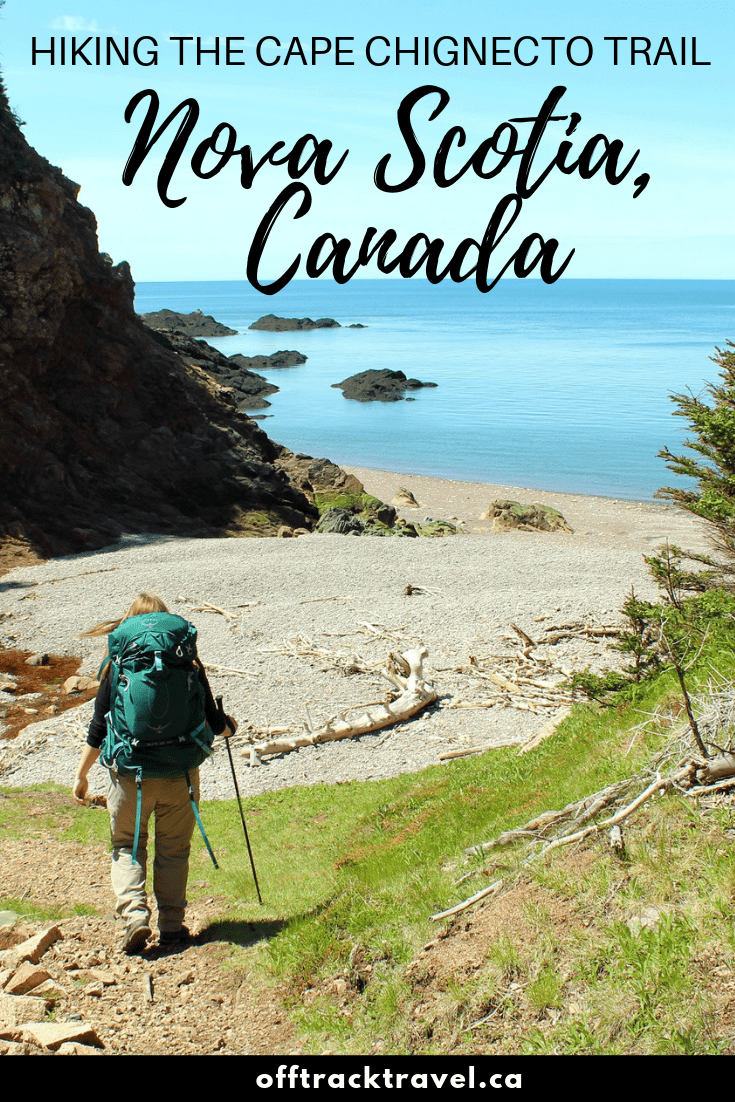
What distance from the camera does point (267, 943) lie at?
6.15 metres

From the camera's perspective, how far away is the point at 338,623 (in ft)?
64.1

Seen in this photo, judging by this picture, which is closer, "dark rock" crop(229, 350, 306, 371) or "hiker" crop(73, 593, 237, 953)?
"hiker" crop(73, 593, 237, 953)

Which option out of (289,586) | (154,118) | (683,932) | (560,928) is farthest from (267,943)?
(289,586)

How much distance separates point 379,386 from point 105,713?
260 ft

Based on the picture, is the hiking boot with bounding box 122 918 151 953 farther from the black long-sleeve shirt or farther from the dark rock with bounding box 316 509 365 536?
the dark rock with bounding box 316 509 365 536

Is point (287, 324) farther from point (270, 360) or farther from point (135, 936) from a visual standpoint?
point (135, 936)

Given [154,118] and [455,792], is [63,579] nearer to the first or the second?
[154,118]

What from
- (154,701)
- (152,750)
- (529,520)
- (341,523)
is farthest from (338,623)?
(529,520)

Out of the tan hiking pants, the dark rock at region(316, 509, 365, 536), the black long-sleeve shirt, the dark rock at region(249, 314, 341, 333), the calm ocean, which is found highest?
the dark rock at region(249, 314, 341, 333)

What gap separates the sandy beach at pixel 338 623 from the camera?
13.5m

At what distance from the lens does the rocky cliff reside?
28781 millimetres

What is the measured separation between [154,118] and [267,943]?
36.1 feet

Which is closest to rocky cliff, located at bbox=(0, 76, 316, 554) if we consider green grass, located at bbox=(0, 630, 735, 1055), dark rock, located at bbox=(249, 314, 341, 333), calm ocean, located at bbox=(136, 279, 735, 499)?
calm ocean, located at bbox=(136, 279, 735, 499)

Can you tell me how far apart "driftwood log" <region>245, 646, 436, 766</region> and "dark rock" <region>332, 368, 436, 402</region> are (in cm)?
6784
